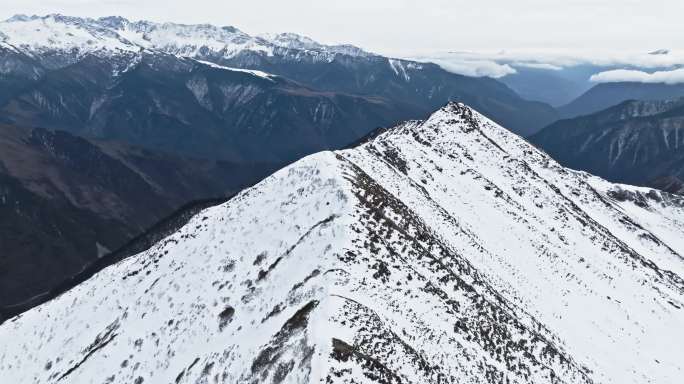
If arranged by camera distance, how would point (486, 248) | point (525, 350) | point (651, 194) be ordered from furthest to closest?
point (651, 194)
point (486, 248)
point (525, 350)

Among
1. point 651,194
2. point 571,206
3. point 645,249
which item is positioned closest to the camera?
point 571,206

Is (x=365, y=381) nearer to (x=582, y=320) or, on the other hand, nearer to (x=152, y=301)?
(x=152, y=301)

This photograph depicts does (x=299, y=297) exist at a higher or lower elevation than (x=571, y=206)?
higher

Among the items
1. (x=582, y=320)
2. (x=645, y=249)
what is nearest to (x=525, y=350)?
(x=582, y=320)

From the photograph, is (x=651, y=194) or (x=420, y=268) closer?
(x=420, y=268)

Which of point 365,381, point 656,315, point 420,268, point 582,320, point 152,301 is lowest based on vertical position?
point 656,315

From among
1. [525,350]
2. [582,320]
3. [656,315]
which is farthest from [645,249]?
[525,350]

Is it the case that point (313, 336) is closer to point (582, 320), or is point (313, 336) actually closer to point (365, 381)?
point (365, 381)
